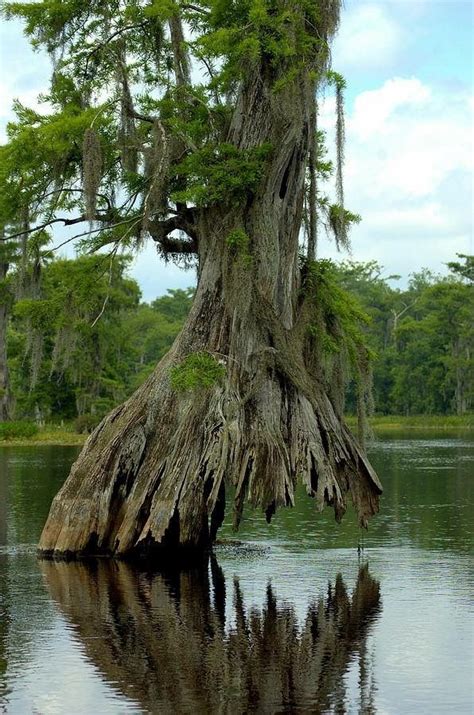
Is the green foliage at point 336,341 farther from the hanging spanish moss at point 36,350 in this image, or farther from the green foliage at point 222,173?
the hanging spanish moss at point 36,350

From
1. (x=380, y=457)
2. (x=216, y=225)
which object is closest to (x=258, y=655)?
(x=216, y=225)

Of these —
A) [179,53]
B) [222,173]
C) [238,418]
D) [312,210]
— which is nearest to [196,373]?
[238,418]

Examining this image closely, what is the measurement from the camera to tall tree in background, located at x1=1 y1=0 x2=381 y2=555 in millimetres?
20672

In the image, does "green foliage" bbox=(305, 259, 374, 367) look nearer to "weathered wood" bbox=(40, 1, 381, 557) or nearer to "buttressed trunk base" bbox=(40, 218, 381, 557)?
"weathered wood" bbox=(40, 1, 381, 557)

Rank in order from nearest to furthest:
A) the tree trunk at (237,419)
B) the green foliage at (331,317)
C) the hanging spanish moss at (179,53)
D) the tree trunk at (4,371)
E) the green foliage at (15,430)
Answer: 1. the tree trunk at (237,419)
2. the green foliage at (331,317)
3. the hanging spanish moss at (179,53)
4. the green foliage at (15,430)
5. the tree trunk at (4,371)

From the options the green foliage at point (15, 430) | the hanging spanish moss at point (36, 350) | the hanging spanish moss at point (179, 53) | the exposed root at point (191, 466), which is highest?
the hanging spanish moss at point (179, 53)

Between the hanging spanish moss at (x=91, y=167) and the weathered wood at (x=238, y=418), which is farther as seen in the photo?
the hanging spanish moss at (x=91, y=167)

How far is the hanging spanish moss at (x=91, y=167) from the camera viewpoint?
21578 millimetres

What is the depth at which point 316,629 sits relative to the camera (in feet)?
51.2

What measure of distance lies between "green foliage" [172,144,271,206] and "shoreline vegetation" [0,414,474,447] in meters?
17.9

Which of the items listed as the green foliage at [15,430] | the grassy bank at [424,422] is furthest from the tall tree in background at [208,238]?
the grassy bank at [424,422]

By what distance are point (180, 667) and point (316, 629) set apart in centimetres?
263

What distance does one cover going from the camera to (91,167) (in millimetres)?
21656

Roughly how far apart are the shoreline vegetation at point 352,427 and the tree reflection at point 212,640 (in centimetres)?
2063
